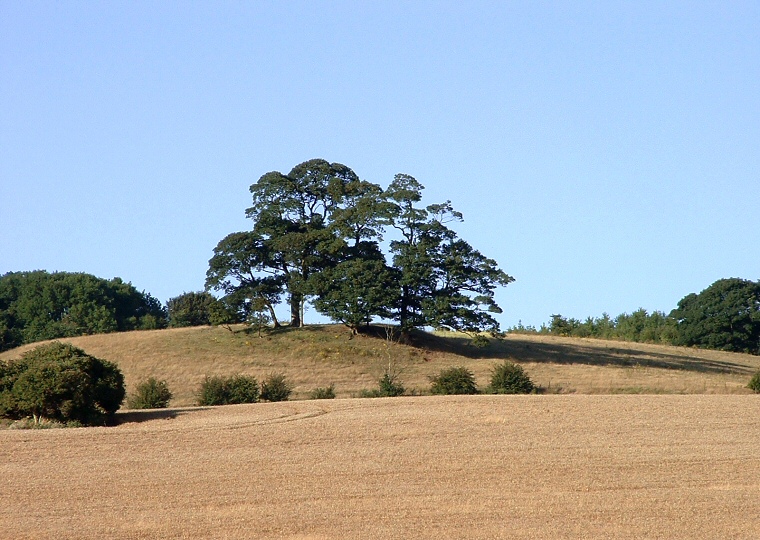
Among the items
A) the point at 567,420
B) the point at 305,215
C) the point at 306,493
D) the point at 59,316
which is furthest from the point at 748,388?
the point at 59,316

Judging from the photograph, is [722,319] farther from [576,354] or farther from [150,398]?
[150,398]

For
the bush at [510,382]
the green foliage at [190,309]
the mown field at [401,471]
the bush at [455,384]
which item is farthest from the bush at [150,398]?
the green foliage at [190,309]

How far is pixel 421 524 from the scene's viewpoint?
14.5 m

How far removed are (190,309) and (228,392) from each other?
5258 centimetres

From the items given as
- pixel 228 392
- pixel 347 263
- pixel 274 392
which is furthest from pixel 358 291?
pixel 228 392

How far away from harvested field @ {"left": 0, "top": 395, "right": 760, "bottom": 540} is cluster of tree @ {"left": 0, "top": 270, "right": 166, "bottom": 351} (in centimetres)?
5194

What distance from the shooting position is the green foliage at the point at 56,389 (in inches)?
883

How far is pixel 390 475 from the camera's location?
1755 cm

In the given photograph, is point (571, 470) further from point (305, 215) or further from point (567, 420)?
point (305, 215)

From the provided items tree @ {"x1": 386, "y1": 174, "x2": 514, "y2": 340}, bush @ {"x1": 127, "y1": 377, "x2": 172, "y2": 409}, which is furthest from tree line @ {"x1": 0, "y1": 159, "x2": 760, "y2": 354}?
bush @ {"x1": 127, "y1": 377, "x2": 172, "y2": 409}

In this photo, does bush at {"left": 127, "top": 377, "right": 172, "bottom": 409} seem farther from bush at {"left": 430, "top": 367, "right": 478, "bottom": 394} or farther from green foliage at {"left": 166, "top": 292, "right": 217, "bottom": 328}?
green foliage at {"left": 166, "top": 292, "right": 217, "bottom": 328}

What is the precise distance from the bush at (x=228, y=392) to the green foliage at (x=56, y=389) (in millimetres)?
6826

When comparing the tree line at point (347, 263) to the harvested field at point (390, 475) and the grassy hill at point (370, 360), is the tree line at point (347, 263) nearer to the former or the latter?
the grassy hill at point (370, 360)

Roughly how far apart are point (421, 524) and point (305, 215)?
44955 millimetres
